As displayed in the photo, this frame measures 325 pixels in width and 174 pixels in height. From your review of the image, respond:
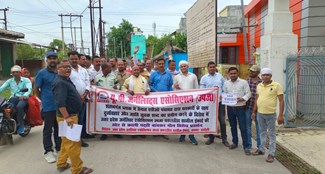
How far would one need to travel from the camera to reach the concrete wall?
861 centimetres

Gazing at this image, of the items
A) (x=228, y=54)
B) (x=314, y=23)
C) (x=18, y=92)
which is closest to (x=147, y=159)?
(x=18, y=92)

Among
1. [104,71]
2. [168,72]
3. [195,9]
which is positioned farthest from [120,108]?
[195,9]

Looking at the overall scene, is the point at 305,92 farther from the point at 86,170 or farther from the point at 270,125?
the point at 86,170

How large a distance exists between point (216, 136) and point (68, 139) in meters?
3.68

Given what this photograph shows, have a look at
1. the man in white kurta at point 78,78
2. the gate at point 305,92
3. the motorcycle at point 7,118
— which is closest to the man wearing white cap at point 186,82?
the man in white kurta at point 78,78

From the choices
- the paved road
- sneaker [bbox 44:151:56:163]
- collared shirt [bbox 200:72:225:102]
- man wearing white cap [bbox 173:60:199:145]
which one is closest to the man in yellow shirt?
man wearing white cap [bbox 173:60:199:145]

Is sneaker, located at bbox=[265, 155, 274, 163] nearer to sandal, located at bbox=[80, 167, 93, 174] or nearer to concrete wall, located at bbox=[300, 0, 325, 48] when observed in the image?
sandal, located at bbox=[80, 167, 93, 174]

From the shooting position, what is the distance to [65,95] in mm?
4285

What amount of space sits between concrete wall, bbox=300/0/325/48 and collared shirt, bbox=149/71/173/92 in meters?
4.66

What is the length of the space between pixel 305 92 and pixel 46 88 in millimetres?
6499

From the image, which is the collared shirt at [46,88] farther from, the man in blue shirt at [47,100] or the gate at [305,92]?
the gate at [305,92]

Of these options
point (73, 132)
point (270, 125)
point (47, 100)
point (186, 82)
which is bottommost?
point (270, 125)

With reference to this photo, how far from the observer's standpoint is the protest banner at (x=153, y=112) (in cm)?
635

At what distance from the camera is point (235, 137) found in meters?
6.12
